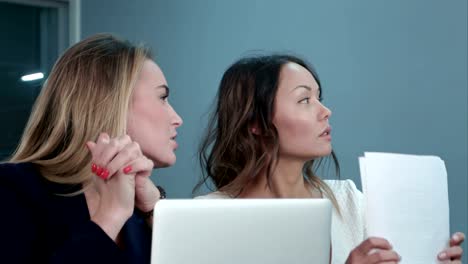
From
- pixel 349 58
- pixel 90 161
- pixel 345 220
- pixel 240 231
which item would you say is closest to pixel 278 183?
pixel 345 220

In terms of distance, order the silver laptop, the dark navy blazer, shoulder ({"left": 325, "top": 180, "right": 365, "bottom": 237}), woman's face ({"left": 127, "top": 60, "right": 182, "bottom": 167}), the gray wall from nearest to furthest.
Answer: the silver laptop < the dark navy blazer < woman's face ({"left": 127, "top": 60, "right": 182, "bottom": 167}) < shoulder ({"left": 325, "top": 180, "right": 365, "bottom": 237}) < the gray wall

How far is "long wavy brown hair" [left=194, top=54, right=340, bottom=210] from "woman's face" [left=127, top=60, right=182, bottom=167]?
551mm

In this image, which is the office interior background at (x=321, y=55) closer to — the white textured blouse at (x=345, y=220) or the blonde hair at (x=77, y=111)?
the white textured blouse at (x=345, y=220)

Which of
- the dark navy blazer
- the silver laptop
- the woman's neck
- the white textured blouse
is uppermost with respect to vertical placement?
the silver laptop

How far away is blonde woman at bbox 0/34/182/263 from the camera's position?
141 cm

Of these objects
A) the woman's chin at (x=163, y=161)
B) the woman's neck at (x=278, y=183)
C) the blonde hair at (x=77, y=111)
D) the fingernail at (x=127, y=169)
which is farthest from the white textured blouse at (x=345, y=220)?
the fingernail at (x=127, y=169)

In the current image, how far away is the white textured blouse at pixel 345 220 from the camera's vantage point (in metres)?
2.23

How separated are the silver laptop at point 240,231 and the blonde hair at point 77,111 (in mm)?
476

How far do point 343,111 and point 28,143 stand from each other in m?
2.27

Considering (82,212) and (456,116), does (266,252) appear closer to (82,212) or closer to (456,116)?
(82,212)

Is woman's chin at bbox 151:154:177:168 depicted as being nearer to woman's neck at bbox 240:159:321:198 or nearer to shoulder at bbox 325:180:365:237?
woman's neck at bbox 240:159:321:198

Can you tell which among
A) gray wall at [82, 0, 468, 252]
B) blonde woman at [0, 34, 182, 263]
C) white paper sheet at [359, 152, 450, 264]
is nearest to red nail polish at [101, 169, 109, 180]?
blonde woman at [0, 34, 182, 263]

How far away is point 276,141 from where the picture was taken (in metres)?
2.25

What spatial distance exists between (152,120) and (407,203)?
1.93 feet
